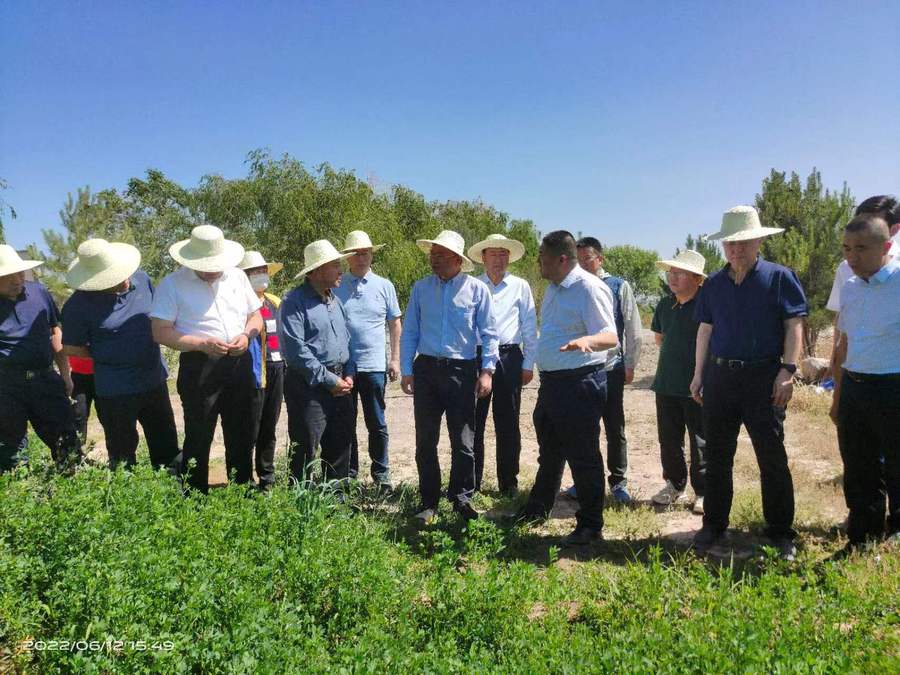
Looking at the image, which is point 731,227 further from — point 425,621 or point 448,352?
point 425,621

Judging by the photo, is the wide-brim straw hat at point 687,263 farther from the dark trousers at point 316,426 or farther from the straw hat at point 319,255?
the dark trousers at point 316,426

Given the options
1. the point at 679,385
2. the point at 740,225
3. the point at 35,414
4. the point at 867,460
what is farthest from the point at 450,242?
the point at 35,414

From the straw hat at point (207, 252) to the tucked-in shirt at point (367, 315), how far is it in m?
1.08

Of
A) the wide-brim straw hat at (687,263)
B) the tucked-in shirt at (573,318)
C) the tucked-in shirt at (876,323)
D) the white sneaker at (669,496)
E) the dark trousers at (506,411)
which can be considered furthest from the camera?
the dark trousers at (506,411)

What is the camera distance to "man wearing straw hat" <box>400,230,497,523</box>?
452cm

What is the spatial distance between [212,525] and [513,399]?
108 inches

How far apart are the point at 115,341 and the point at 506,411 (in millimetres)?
2996

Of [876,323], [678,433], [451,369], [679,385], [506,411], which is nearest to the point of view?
[876,323]

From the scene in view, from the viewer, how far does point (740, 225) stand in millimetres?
3916

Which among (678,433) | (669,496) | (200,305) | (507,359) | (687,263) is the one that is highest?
(687,263)

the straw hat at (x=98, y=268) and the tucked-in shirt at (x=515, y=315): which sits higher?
the straw hat at (x=98, y=268)

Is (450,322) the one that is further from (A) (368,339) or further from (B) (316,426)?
(B) (316,426)

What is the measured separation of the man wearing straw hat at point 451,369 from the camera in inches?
178

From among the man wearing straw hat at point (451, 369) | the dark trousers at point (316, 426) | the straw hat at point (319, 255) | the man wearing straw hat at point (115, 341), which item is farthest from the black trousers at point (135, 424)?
the man wearing straw hat at point (451, 369)
